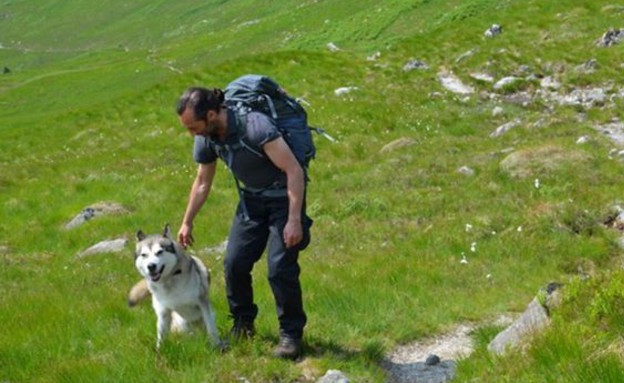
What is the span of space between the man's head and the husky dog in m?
1.45

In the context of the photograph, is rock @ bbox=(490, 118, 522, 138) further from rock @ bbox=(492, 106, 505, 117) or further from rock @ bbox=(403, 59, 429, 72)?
rock @ bbox=(403, 59, 429, 72)

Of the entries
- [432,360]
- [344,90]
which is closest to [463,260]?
[432,360]

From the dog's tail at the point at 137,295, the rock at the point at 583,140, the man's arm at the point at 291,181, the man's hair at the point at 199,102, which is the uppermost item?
the man's hair at the point at 199,102

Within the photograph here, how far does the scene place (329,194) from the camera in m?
19.4

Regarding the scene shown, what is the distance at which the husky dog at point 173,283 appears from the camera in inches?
337

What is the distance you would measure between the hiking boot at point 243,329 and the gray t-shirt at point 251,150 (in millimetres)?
1804

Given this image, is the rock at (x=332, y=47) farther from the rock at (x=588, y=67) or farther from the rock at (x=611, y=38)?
the rock at (x=588, y=67)

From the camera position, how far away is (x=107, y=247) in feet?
58.5

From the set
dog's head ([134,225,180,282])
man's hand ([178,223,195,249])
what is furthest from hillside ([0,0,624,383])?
man's hand ([178,223,195,249])

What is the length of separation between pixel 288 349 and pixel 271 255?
1.11m

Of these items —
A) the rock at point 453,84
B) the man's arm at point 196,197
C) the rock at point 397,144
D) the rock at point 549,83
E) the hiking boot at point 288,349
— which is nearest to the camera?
the hiking boot at point 288,349

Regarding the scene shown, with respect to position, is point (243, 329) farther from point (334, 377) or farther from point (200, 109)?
point (200, 109)

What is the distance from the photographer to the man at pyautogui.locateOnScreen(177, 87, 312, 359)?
809 cm

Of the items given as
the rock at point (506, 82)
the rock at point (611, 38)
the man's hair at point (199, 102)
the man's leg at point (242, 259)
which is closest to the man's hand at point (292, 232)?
the man's leg at point (242, 259)
